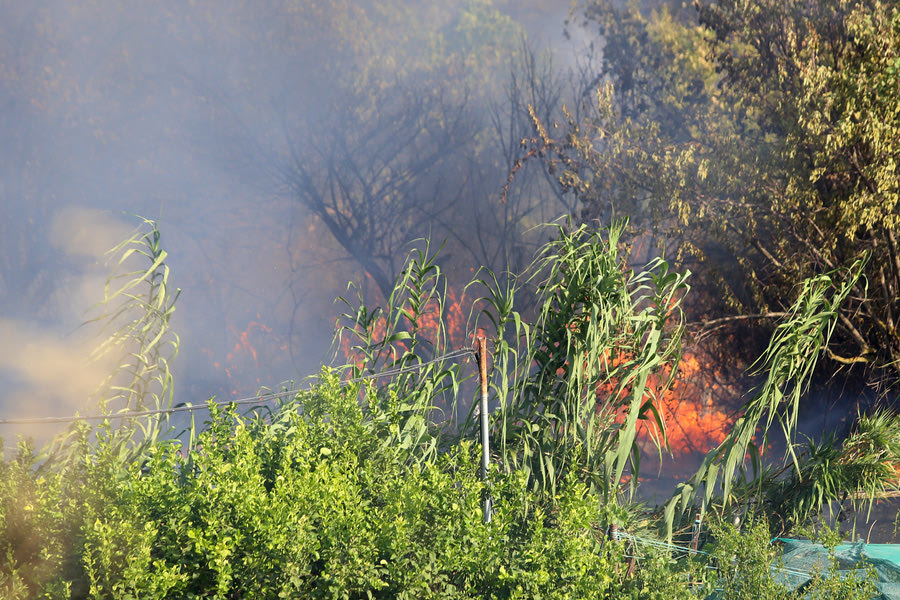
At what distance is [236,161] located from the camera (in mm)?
9195

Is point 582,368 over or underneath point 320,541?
over

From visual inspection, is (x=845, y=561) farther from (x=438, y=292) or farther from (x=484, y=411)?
(x=438, y=292)

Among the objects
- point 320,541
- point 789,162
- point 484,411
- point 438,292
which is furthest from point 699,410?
point 320,541

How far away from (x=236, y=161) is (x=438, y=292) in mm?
6977

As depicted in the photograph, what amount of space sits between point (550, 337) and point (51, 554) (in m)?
1.94

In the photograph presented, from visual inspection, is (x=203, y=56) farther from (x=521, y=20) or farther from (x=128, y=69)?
(x=521, y=20)

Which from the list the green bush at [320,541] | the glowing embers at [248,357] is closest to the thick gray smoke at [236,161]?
the glowing embers at [248,357]

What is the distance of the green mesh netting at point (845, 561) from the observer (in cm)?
254

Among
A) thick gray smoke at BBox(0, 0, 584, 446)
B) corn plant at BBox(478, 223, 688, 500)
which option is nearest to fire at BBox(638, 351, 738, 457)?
thick gray smoke at BBox(0, 0, 584, 446)

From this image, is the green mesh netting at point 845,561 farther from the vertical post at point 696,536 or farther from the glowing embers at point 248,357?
the glowing embers at point 248,357

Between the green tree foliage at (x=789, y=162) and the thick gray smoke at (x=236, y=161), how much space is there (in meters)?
2.37

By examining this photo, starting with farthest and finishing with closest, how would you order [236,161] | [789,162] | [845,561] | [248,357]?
[236,161] < [248,357] < [789,162] < [845,561]

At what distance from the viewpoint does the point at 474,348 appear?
106 inches

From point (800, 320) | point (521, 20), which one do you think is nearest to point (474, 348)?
point (800, 320)
